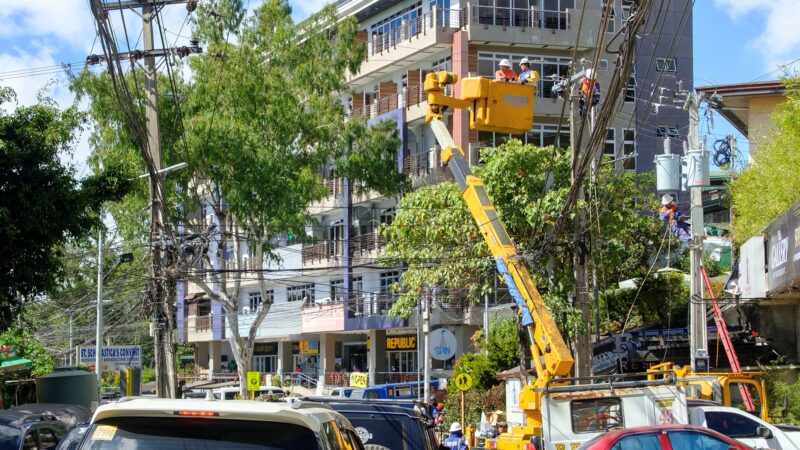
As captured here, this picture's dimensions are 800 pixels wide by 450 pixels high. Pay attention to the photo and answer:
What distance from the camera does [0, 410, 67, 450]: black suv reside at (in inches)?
567

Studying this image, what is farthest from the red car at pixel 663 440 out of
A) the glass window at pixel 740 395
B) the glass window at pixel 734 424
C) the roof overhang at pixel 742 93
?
the roof overhang at pixel 742 93

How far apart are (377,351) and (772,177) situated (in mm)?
21414

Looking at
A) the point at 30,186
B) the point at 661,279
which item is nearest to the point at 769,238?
the point at 661,279

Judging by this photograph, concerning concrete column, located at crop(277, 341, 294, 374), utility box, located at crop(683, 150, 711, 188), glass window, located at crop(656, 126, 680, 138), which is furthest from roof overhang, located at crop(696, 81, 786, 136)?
concrete column, located at crop(277, 341, 294, 374)

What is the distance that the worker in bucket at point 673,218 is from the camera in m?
30.7

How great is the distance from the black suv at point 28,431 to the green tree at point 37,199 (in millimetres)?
4211

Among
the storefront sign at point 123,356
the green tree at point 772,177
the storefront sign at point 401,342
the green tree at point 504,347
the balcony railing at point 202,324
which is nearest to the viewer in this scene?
the storefront sign at point 123,356

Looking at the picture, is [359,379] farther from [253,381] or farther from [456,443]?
[456,443]

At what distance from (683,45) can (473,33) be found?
11.0 m

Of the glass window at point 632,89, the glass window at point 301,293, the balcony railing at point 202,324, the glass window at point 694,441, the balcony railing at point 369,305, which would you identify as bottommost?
the glass window at point 694,441

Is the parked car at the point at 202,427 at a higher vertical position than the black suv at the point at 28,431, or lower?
higher

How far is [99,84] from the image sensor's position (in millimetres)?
37031

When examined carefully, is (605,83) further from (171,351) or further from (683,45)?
(171,351)

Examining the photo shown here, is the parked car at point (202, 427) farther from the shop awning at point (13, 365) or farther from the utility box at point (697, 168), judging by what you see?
the shop awning at point (13, 365)
